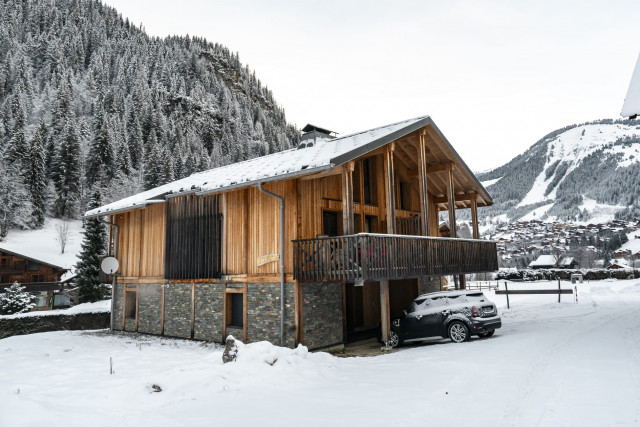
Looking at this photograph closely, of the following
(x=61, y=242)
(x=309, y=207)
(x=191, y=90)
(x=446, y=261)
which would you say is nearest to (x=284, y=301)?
(x=309, y=207)

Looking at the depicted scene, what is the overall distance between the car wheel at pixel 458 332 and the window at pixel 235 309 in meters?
7.36

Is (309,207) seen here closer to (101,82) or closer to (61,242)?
(61,242)

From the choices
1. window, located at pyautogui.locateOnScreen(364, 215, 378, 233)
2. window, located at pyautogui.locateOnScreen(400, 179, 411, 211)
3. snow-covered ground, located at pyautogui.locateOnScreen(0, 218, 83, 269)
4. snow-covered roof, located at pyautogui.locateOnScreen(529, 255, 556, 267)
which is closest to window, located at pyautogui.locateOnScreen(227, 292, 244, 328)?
window, located at pyautogui.locateOnScreen(364, 215, 378, 233)

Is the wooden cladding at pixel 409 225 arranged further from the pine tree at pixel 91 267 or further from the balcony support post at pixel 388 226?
the pine tree at pixel 91 267

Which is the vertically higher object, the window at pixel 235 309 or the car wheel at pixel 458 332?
the window at pixel 235 309

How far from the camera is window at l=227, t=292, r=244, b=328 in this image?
15664 millimetres

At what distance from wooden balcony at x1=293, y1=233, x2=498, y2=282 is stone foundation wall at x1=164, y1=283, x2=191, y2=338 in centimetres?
636

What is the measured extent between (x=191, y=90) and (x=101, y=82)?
23.7 metres

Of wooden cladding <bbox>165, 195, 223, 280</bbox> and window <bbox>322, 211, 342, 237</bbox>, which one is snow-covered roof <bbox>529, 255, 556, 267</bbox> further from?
wooden cladding <bbox>165, 195, 223, 280</bbox>

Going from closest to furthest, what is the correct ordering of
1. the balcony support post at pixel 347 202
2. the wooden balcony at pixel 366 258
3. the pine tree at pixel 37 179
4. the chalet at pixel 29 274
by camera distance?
1. the wooden balcony at pixel 366 258
2. the balcony support post at pixel 347 202
3. the chalet at pixel 29 274
4. the pine tree at pixel 37 179

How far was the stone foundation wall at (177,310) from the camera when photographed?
1725 cm

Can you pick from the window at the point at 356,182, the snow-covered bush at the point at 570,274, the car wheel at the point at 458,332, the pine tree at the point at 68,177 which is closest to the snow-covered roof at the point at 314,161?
the window at the point at 356,182

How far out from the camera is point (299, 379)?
29.3ft

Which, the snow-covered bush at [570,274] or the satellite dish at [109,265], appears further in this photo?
the snow-covered bush at [570,274]
